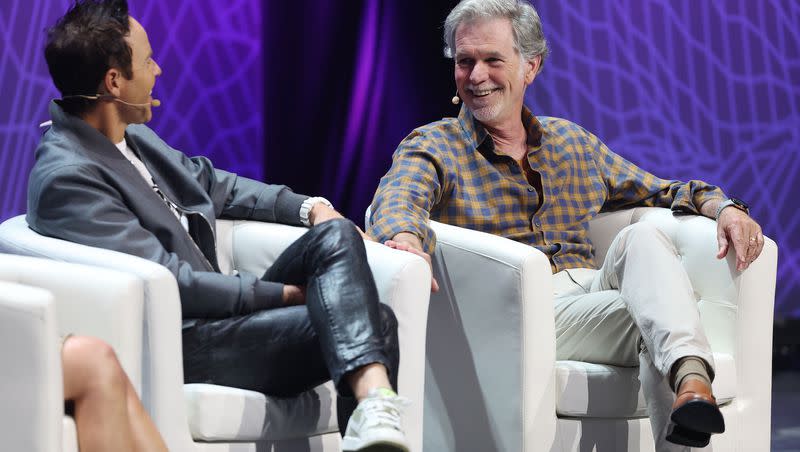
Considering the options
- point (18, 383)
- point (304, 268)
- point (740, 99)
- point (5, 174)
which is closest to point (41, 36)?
point (5, 174)

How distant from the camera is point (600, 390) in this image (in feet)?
9.07

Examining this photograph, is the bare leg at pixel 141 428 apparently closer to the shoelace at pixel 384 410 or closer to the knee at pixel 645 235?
the shoelace at pixel 384 410

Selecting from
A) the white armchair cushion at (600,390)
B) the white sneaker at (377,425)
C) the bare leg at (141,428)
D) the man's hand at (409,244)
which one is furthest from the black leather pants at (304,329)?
the white armchair cushion at (600,390)

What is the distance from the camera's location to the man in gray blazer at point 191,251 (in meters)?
2.23

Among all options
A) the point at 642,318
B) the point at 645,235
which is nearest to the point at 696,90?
the point at 645,235

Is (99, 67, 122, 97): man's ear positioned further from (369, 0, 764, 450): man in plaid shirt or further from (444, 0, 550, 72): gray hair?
(444, 0, 550, 72): gray hair

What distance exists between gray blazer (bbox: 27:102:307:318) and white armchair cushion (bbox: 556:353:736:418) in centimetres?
74

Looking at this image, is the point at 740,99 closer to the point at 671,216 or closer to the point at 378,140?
the point at 378,140

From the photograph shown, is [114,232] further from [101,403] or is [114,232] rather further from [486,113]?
[486,113]

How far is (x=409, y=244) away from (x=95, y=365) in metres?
0.89

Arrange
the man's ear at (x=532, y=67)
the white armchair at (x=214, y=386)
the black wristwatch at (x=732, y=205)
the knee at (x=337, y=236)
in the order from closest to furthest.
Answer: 1. the white armchair at (x=214, y=386)
2. the knee at (x=337, y=236)
3. the black wristwatch at (x=732, y=205)
4. the man's ear at (x=532, y=67)

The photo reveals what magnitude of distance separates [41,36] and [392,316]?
226 centimetres

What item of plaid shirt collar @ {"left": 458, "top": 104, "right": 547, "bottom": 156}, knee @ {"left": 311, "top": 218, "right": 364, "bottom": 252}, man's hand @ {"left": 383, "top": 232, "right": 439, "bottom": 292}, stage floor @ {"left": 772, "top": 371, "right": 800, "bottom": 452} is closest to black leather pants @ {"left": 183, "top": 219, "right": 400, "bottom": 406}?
knee @ {"left": 311, "top": 218, "right": 364, "bottom": 252}

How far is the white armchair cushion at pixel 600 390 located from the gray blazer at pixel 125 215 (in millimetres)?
739
